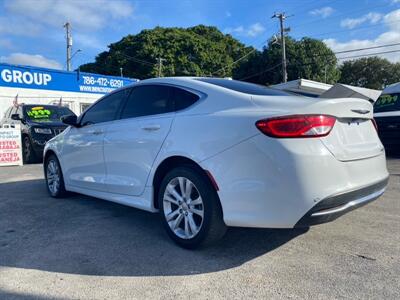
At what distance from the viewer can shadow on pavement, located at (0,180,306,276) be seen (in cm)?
314

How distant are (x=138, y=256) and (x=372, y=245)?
2.11 m

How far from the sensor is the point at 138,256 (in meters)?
3.34

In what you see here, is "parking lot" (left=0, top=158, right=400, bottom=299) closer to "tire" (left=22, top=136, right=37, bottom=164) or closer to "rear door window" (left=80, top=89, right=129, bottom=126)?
"rear door window" (left=80, top=89, right=129, bottom=126)

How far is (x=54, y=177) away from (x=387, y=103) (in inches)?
319

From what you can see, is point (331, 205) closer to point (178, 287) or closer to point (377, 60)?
point (178, 287)

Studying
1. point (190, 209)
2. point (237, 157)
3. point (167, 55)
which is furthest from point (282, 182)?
point (167, 55)

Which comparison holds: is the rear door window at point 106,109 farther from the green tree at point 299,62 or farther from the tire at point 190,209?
the green tree at point 299,62

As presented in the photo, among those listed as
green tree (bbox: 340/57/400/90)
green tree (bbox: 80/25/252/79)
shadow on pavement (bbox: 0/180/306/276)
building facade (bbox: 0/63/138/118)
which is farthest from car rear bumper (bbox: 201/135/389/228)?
green tree (bbox: 340/57/400/90)

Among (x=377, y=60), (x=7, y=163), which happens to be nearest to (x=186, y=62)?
(x=377, y=60)

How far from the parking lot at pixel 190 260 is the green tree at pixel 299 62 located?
1558 inches

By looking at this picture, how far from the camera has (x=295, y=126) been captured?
9.34 feet

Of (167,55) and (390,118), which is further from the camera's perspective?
(167,55)

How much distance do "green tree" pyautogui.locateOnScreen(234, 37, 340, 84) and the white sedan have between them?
3962 cm

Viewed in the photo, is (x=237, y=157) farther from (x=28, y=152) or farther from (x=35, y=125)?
(x=28, y=152)
